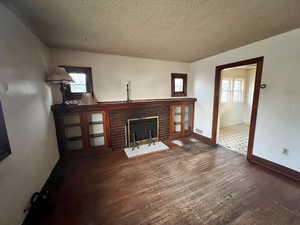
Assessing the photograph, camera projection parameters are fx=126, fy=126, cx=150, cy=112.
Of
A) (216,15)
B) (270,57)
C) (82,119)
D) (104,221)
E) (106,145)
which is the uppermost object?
(216,15)

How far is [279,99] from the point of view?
217cm

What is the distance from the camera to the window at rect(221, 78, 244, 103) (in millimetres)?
4853

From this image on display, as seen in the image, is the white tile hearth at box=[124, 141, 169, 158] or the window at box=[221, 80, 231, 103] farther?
the window at box=[221, 80, 231, 103]

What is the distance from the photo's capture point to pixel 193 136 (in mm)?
4117

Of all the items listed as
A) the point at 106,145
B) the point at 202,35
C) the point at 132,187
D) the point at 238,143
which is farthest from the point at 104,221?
the point at 238,143

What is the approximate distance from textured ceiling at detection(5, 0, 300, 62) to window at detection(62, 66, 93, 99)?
1.64 feet

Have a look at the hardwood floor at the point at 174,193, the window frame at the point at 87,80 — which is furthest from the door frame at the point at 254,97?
the window frame at the point at 87,80

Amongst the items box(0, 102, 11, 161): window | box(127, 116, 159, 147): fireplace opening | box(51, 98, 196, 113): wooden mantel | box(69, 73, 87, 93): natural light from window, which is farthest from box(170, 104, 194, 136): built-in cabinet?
box(0, 102, 11, 161): window

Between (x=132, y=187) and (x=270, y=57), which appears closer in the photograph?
(x=132, y=187)

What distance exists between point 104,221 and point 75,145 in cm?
191

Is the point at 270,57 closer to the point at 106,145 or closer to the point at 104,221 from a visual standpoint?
the point at 104,221

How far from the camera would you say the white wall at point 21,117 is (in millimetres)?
1211

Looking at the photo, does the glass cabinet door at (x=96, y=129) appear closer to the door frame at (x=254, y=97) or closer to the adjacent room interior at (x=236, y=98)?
the door frame at (x=254, y=97)

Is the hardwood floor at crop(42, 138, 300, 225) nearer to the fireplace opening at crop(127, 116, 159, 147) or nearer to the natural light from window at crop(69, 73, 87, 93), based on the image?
the fireplace opening at crop(127, 116, 159, 147)
